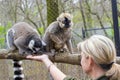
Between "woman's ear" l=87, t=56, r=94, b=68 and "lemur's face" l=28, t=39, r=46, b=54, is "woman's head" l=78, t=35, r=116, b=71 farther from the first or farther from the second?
"lemur's face" l=28, t=39, r=46, b=54

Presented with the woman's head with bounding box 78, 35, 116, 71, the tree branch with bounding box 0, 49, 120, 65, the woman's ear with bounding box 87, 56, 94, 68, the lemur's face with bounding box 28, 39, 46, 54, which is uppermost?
the woman's head with bounding box 78, 35, 116, 71

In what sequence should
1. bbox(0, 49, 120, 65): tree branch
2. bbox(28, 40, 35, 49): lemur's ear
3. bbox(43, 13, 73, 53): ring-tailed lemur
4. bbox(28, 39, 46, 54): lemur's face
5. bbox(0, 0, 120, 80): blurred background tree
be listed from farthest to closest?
bbox(0, 0, 120, 80): blurred background tree < bbox(43, 13, 73, 53): ring-tailed lemur < bbox(28, 40, 35, 49): lemur's ear < bbox(28, 39, 46, 54): lemur's face < bbox(0, 49, 120, 65): tree branch

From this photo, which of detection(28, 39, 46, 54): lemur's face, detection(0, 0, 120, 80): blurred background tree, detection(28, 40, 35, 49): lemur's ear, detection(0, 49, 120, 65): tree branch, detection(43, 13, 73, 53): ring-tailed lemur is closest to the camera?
detection(0, 49, 120, 65): tree branch

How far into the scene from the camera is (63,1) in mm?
10289

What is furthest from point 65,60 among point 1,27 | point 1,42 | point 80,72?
point 1,27

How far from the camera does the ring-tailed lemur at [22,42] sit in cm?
436

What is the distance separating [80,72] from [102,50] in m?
3.54

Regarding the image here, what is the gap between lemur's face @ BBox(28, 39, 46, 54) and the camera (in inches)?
169

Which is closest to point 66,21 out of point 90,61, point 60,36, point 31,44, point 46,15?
point 60,36

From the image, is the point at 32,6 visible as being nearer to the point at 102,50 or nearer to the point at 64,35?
the point at 64,35

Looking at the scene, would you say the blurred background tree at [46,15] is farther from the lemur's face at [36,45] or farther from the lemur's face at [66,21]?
the lemur's face at [36,45]

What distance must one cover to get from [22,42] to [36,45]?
0.44 metres

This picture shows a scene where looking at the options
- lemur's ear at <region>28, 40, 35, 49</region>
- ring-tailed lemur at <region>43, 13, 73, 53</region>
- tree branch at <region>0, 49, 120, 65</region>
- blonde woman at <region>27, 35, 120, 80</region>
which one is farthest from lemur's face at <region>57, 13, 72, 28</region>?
blonde woman at <region>27, 35, 120, 80</region>

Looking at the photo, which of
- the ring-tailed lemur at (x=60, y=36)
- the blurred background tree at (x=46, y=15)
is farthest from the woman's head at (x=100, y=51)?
the blurred background tree at (x=46, y=15)
